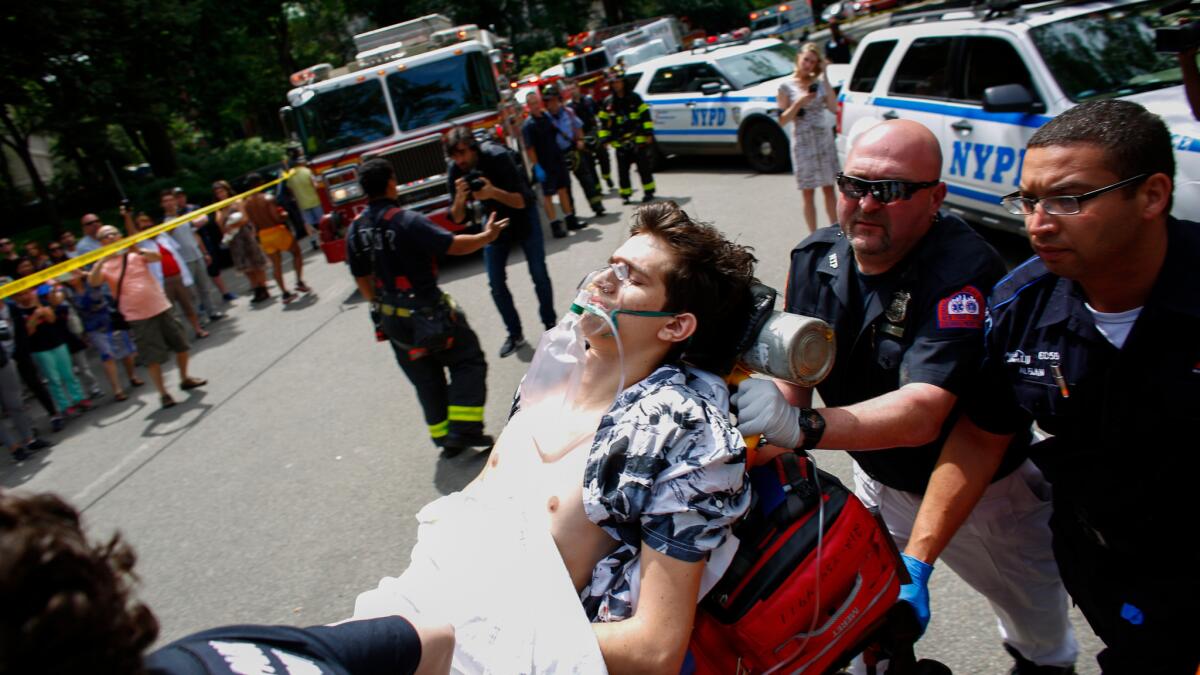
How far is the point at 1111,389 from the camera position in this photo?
186 centimetres

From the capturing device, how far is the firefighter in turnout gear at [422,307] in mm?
5332

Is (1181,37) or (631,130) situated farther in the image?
(631,130)

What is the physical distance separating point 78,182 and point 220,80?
6407 mm

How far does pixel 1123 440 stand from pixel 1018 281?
18.9 inches

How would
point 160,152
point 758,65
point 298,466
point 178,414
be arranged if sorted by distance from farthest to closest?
point 160,152
point 758,65
point 178,414
point 298,466

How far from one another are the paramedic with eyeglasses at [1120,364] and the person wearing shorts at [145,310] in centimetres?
859

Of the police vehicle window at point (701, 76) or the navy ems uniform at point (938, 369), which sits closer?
the navy ems uniform at point (938, 369)

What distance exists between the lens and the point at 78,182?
27312 millimetres

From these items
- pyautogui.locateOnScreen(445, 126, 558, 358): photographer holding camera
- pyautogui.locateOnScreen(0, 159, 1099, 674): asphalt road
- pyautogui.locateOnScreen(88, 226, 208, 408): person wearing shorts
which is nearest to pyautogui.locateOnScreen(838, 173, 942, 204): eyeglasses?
Answer: pyautogui.locateOnScreen(0, 159, 1099, 674): asphalt road

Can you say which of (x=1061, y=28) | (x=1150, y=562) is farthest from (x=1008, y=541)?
(x=1061, y=28)

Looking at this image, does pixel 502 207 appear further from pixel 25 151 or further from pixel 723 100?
pixel 25 151

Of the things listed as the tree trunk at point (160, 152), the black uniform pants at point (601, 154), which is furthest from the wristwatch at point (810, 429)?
the tree trunk at point (160, 152)

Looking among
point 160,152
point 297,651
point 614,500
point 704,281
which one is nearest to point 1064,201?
point 704,281

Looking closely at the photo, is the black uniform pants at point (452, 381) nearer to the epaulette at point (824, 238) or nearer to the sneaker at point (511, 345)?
the sneaker at point (511, 345)
